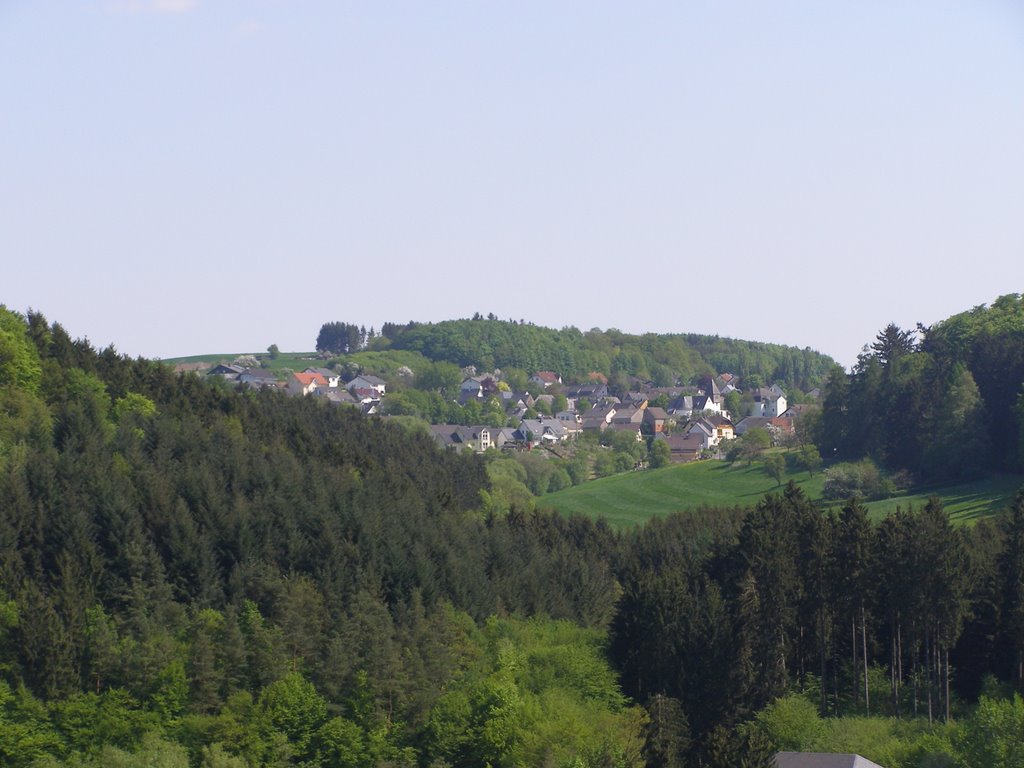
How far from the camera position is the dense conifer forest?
48.0 m

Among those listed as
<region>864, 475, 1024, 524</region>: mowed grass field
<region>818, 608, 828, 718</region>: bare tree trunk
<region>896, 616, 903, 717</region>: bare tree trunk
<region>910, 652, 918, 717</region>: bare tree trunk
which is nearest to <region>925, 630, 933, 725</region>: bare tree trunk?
<region>910, 652, 918, 717</region>: bare tree trunk

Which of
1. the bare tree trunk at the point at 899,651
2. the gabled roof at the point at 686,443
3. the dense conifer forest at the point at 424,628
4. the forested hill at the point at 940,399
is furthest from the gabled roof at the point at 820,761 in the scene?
the gabled roof at the point at 686,443

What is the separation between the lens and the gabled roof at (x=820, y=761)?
42188mm

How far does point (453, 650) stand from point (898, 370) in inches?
2800

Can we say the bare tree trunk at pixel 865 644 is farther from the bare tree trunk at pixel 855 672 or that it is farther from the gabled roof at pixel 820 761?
the gabled roof at pixel 820 761

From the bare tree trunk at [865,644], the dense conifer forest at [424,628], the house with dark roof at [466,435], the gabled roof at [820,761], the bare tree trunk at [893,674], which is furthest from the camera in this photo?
the house with dark roof at [466,435]

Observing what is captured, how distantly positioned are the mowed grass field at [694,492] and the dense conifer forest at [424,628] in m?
30.4

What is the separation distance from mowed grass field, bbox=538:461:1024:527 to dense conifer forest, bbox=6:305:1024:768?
30387mm

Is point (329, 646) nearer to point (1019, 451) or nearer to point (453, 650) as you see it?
point (453, 650)

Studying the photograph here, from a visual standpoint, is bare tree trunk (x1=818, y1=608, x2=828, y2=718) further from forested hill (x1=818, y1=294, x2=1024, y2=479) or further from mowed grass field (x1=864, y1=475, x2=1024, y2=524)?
forested hill (x1=818, y1=294, x2=1024, y2=479)

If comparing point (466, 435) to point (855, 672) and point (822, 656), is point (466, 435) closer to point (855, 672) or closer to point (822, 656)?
point (822, 656)

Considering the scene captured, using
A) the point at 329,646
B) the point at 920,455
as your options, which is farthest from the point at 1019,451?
the point at 329,646

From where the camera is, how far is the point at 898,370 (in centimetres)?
11788

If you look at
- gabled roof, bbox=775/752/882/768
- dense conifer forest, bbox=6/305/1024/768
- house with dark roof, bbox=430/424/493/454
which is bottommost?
gabled roof, bbox=775/752/882/768
